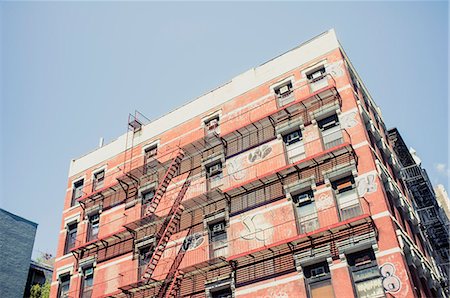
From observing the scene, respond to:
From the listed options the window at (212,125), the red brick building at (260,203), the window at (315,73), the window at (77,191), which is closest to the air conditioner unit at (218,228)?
the red brick building at (260,203)

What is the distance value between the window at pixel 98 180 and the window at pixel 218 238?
11561mm

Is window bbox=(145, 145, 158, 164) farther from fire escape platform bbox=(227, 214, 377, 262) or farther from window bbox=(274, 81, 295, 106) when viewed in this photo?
fire escape platform bbox=(227, 214, 377, 262)

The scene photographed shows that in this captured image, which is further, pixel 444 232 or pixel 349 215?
pixel 444 232

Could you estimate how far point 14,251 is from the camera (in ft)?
109

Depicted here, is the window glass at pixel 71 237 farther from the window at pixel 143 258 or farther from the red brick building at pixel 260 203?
the window at pixel 143 258

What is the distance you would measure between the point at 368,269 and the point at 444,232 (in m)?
13.5

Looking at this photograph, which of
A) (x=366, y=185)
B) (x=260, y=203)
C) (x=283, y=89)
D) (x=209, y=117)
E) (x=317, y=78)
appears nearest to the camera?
(x=366, y=185)

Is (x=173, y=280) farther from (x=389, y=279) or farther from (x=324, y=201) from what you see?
(x=389, y=279)

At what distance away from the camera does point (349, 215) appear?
1898cm

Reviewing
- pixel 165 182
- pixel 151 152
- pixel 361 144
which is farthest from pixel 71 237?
pixel 361 144

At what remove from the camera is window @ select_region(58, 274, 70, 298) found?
26781 mm

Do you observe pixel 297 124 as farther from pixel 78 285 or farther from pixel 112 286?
pixel 78 285

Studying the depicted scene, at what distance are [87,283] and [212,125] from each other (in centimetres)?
1288

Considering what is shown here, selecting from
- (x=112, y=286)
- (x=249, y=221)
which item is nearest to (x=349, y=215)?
(x=249, y=221)
